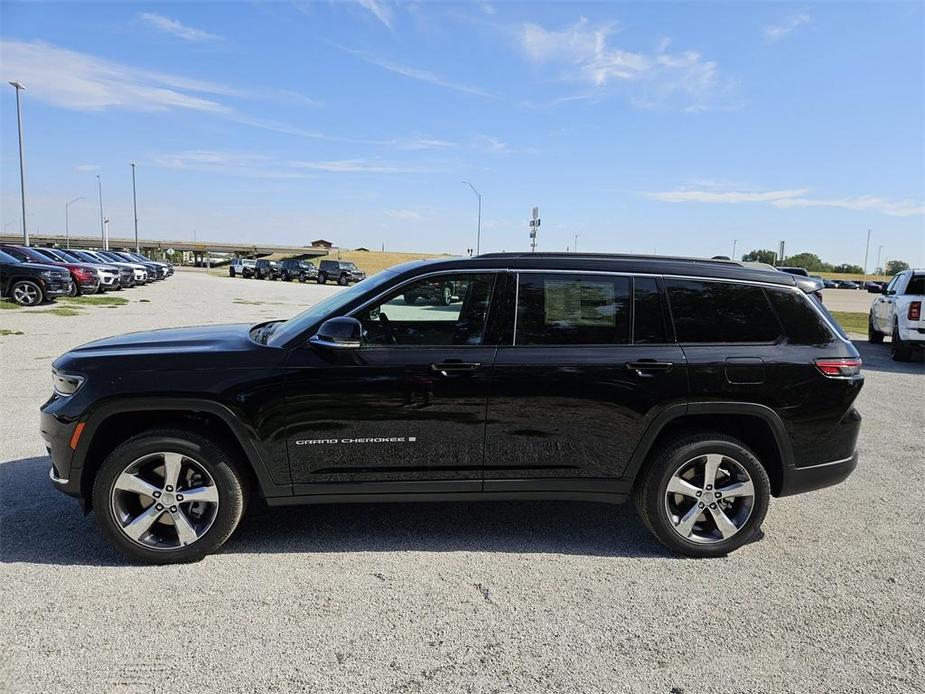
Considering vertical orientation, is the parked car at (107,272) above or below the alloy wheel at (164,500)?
above

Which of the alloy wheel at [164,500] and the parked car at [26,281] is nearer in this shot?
the alloy wheel at [164,500]

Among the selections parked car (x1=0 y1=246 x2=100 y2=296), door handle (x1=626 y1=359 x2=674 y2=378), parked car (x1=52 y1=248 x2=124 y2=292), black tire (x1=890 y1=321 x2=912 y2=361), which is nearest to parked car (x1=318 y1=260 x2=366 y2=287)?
parked car (x1=52 y1=248 x2=124 y2=292)

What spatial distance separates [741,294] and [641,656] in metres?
A: 2.27

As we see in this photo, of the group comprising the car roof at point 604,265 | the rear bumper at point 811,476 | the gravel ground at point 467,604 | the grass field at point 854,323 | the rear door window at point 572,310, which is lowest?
the gravel ground at point 467,604

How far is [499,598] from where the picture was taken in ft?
11.0

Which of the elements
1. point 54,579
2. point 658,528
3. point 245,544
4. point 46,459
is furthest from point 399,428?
point 46,459

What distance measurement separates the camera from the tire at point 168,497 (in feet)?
11.7

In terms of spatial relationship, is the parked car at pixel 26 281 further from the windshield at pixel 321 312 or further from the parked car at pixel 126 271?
the windshield at pixel 321 312

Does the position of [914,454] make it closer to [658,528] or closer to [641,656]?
[658,528]

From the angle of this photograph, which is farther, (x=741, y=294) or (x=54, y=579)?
(x=741, y=294)

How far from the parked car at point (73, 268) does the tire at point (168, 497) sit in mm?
19823

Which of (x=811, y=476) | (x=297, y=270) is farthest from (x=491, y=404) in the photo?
(x=297, y=270)

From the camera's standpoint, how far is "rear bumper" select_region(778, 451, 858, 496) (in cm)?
395

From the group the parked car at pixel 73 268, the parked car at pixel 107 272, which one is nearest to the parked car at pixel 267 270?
the parked car at pixel 107 272
